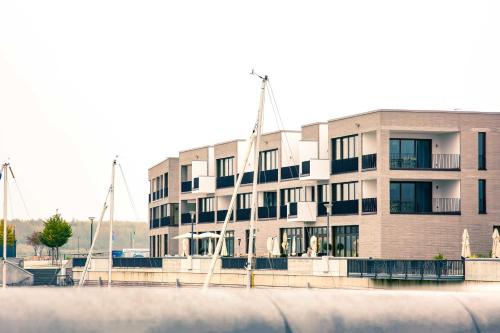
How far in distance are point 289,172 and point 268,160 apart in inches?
178

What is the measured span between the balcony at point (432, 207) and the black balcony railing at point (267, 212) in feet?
49.7

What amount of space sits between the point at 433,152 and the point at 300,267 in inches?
511

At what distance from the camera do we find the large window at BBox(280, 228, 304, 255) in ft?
246

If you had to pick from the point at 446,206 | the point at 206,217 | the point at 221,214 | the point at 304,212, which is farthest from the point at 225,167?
the point at 446,206

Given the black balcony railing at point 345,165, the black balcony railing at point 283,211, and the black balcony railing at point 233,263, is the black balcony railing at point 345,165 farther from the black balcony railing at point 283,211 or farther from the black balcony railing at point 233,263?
the black balcony railing at point 233,263

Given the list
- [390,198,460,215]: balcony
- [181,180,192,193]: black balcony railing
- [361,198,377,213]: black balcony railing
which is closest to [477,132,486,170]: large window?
[390,198,460,215]: balcony

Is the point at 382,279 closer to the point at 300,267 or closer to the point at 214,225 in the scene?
the point at 300,267

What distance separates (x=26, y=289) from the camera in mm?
4473

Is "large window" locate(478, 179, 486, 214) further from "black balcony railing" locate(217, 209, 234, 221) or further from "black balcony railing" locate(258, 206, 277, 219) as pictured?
"black balcony railing" locate(217, 209, 234, 221)

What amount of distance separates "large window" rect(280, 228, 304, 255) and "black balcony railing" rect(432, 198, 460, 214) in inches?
485

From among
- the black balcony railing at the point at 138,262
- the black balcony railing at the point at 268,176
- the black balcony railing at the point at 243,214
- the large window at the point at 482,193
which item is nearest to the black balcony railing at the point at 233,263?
the black balcony railing at the point at 138,262

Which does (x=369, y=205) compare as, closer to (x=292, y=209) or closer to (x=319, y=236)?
(x=319, y=236)

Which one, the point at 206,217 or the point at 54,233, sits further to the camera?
the point at 54,233

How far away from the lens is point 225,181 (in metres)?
88.2
